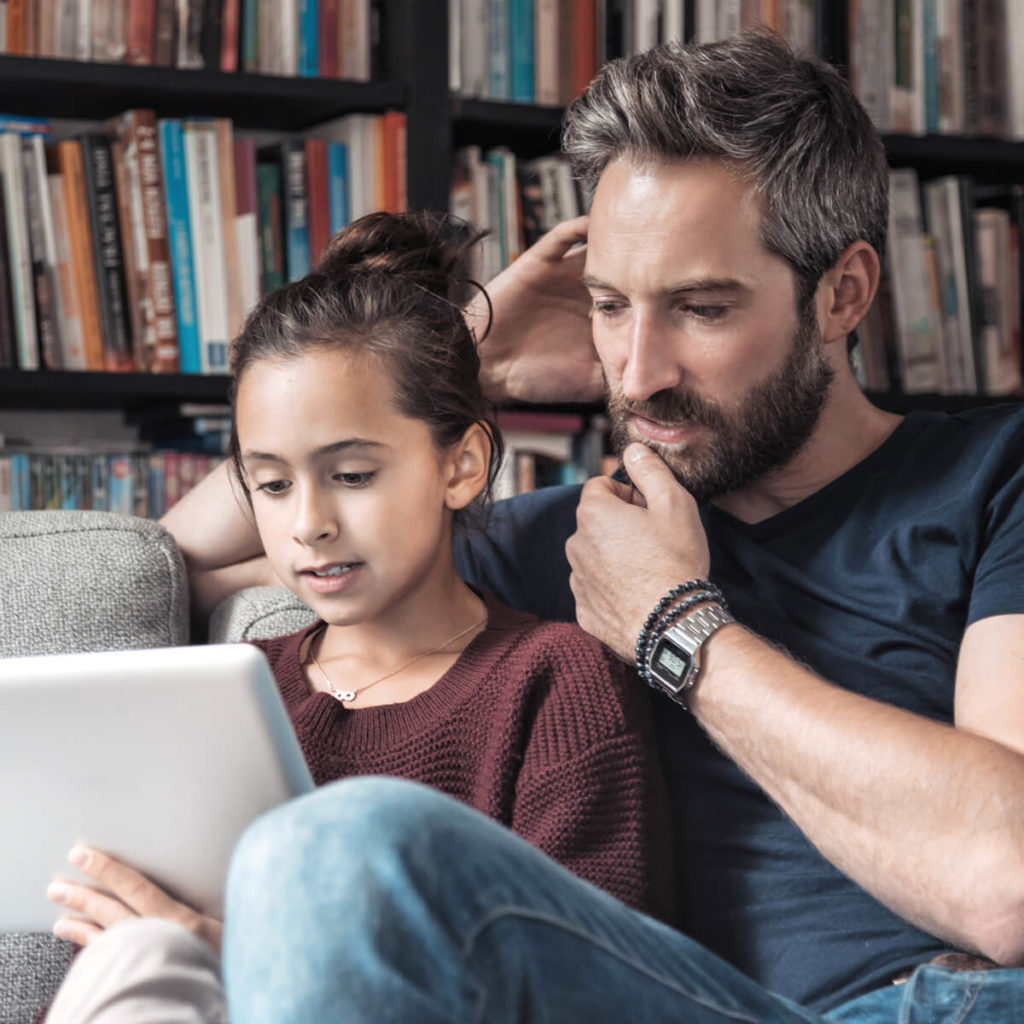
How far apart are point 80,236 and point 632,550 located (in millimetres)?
1085

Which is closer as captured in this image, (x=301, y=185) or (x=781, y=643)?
(x=781, y=643)

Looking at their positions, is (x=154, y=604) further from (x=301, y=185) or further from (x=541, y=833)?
(x=301, y=185)

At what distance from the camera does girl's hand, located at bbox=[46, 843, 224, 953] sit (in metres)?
0.89

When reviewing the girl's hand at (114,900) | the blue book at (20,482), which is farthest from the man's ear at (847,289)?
the blue book at (20,482)

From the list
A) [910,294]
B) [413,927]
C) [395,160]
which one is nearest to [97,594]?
[413,927]

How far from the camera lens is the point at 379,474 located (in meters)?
1.21

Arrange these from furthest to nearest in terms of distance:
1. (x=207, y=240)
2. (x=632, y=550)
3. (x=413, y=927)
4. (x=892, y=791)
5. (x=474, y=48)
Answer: (x=474, y=48), (x=207, y=240), (x=632, y=550), (x=892, y=791), (x=413, y=927)

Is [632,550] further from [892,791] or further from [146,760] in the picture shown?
[146,760]

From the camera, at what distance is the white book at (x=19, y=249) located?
6.24 ft

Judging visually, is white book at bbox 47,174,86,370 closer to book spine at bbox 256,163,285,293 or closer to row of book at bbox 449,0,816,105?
book spine at bbox 256,163,285,293

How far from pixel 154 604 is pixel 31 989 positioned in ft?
1.22

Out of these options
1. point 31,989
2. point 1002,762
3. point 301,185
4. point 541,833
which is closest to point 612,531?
point 541,833

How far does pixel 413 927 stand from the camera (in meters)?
0.69

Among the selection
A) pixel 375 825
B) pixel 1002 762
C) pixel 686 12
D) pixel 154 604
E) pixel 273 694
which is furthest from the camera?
pixel 686 12
